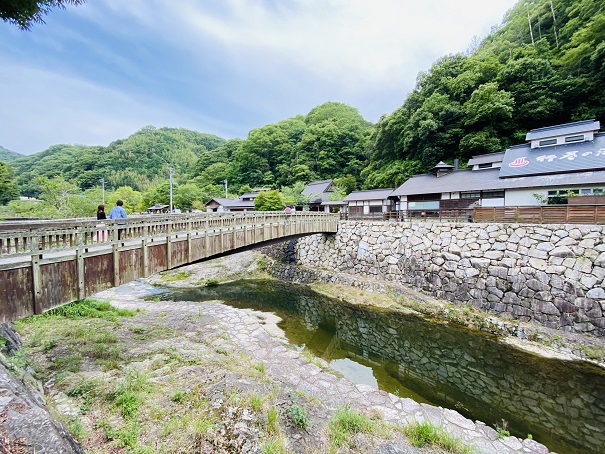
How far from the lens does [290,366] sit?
7676 millimetres

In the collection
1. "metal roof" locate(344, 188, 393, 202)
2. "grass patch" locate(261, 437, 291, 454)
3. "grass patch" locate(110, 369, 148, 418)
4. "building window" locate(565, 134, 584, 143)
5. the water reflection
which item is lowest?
the water reflection

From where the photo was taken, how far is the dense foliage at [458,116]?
2456 cm

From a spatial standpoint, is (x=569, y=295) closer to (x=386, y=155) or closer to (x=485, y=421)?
(x=485, y=421)

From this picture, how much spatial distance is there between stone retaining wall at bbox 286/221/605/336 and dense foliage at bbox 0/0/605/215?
1618 centimetres

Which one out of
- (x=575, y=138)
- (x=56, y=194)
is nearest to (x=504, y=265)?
(x=575, y=138)

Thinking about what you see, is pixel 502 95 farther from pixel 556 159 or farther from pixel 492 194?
pixel 492 194

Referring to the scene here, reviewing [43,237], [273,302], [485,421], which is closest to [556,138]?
[485,421]

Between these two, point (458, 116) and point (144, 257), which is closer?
point (144, 257)

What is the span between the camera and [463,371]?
353 inches

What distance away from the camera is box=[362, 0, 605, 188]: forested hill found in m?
23.9

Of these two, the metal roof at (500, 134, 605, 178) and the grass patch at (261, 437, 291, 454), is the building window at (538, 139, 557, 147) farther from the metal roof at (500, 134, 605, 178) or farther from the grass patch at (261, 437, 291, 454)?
the grass patch at (261, 437, 291, 454)

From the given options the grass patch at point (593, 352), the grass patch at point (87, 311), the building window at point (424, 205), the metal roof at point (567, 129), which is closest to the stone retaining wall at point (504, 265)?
the grass patch at point (593, 352)

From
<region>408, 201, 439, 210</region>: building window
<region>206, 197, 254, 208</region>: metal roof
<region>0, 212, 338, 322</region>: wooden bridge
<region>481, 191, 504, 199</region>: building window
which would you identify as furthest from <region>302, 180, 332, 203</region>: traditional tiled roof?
<region>0, 212, 338, 322</region>: wooden bridge

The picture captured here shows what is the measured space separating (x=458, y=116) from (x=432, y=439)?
31.4m
